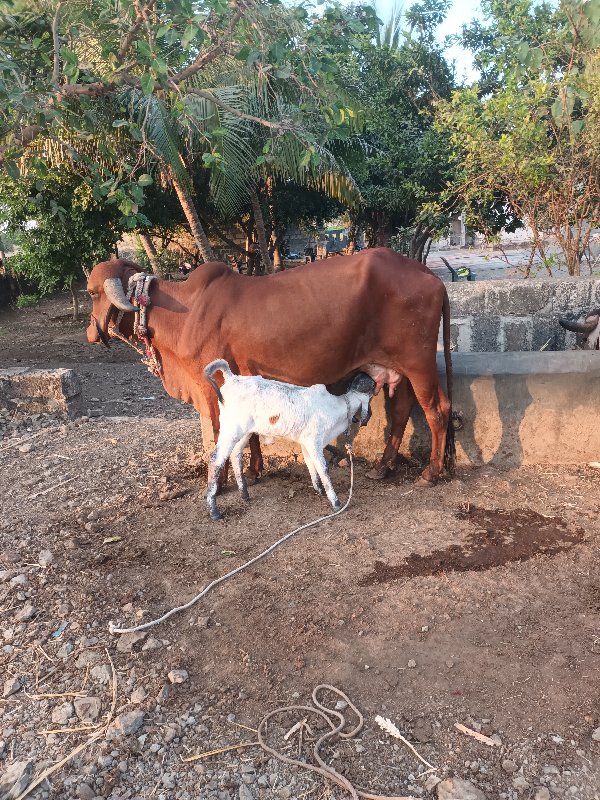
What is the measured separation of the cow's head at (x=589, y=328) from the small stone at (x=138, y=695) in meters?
4.40

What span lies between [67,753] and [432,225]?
484 inches

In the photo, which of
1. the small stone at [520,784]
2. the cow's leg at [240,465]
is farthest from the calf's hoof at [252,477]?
the small stone at [520,784]

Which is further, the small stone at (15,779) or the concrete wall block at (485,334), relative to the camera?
the concrete wall block at (485,334)

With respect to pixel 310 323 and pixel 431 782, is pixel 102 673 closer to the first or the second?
pixel 431 782

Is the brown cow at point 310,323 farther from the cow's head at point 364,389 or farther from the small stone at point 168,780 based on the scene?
the small stone at point 168,780

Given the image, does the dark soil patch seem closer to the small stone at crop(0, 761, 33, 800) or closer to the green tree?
the small stone at crop(0, 761, 33, 800)

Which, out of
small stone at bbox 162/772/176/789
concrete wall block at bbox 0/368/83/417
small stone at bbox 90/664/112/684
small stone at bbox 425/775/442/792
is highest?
concrete wall block at bbox 0/368/83/417

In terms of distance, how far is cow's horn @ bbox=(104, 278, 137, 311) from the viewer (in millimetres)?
4441

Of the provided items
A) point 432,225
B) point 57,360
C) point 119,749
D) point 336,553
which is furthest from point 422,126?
point 119,749

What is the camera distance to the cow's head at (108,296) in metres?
4.47

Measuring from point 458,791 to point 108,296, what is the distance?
11.5 ft

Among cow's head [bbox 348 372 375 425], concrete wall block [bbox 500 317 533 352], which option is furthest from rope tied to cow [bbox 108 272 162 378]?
concrete wall block [bbox 500 317 533 352]

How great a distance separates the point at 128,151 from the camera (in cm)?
923

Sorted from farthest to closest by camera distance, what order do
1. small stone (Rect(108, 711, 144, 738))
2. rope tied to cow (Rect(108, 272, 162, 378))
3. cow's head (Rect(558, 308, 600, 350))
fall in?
cow's head (Rect(558, 308, 600, 350))
rope tied to cow (Rect(108, 272, 162, 378))
small stone (Rect(108, 711, 144, 738))
